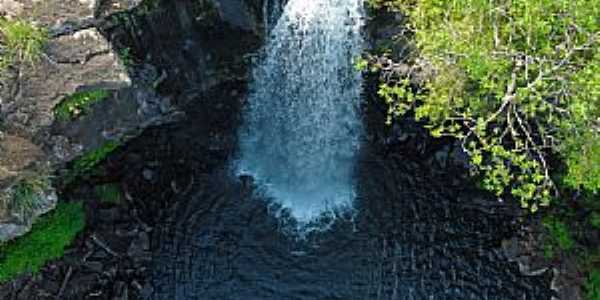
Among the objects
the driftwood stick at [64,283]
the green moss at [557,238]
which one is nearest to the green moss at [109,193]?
the driftwood stick at [64,283]

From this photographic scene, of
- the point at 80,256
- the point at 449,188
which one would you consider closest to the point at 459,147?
Result: the point at 449,188

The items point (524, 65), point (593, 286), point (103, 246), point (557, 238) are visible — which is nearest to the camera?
point (524, 65)

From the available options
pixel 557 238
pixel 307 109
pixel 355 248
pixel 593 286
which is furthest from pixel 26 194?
pixel 593 286

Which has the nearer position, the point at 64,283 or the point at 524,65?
the point at 524,65

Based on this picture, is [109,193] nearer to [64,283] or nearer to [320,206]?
[64,283]

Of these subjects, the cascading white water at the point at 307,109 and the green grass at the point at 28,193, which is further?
the cascading white water at the point at 307,109

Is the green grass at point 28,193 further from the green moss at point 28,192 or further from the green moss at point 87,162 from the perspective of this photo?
the green moss at point 87,162
